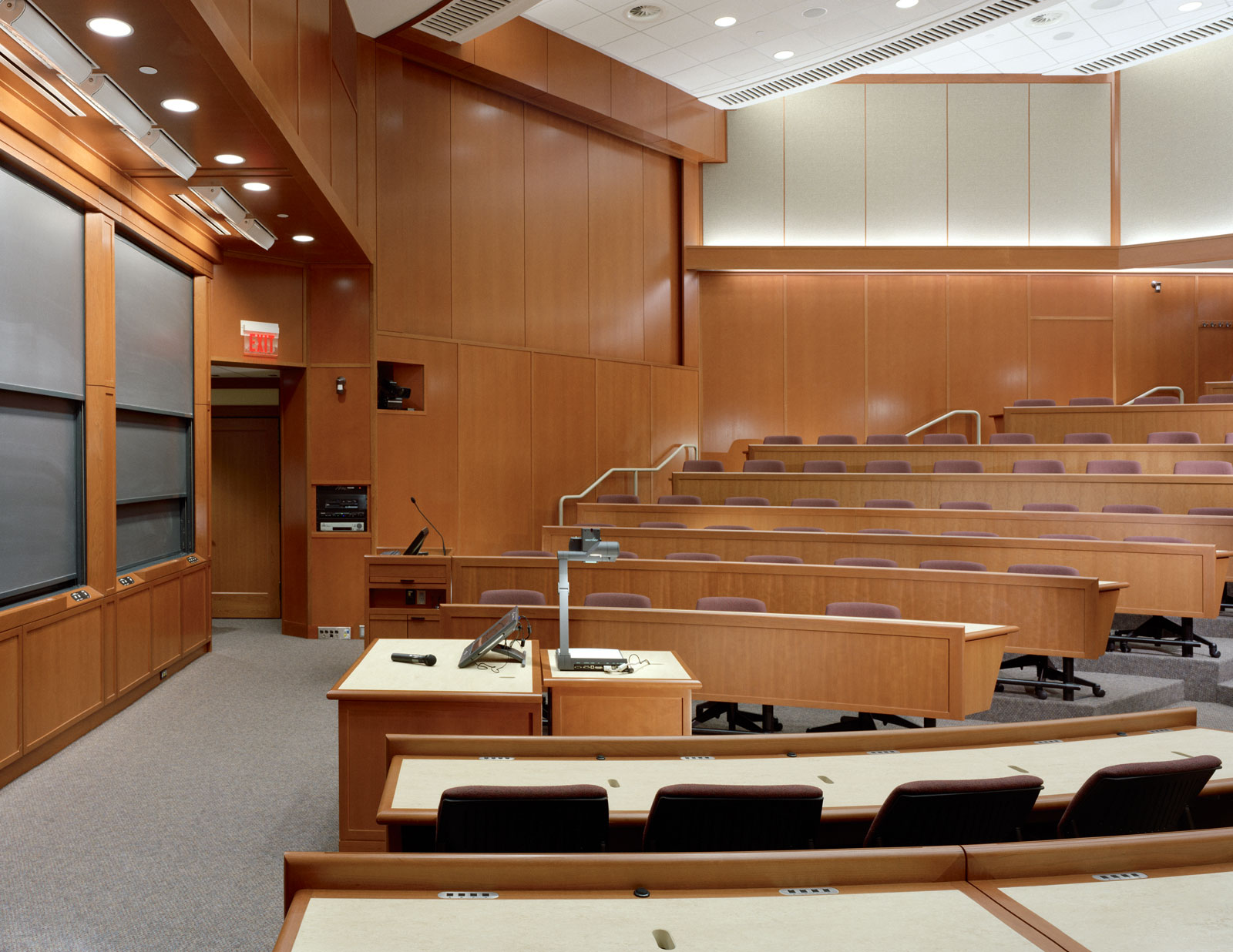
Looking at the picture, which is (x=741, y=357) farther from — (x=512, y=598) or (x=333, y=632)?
(x=512, y=598)

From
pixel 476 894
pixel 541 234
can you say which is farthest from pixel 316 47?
pixel 476 894

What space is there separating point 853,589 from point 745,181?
8.12 m

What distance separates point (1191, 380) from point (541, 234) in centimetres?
968

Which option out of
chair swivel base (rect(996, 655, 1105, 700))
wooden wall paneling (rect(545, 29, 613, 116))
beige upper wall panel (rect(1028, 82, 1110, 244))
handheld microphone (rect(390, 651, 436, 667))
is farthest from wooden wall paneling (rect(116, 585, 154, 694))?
beige upper wall panel (rect(1028, 82, 1110, 244))

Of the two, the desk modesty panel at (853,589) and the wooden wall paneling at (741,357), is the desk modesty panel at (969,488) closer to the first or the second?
the wooden wall paneling at (741,357)

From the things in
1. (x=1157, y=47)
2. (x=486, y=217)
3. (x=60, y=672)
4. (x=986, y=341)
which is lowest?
(x=60, y=672)

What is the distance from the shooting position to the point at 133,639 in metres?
5.75

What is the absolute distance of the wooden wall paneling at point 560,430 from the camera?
980 centimetres

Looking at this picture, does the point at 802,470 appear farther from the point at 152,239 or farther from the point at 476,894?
the point at 476,894

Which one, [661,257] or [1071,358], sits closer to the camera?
[661,257]

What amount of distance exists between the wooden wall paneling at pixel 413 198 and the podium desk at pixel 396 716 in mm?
5430

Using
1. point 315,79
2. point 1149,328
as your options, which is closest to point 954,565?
point 315,79

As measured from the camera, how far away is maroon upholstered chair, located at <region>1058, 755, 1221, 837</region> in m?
2.29

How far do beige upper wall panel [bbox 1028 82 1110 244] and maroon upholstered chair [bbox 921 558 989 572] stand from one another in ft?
28.0
